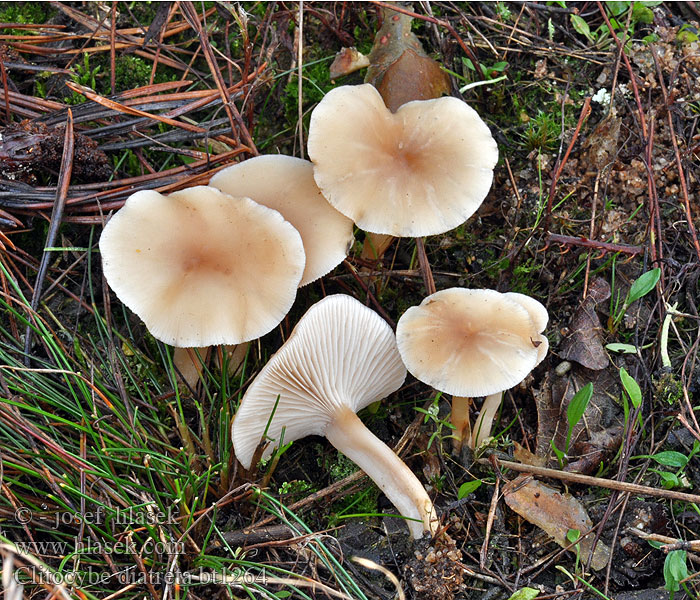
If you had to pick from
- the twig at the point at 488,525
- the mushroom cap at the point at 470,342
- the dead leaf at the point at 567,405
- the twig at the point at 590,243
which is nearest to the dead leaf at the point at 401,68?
the twig at the point at 590,243

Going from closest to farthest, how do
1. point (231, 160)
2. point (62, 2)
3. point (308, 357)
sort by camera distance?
point (308, 357) → point (231, 160) → point (62, 2)

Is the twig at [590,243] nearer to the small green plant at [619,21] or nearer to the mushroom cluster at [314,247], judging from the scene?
the mushroom cluster at [314,247]

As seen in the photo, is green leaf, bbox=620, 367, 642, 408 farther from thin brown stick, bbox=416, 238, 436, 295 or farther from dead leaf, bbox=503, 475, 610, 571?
thin brown stick, bbox=416, 238, 436, 295

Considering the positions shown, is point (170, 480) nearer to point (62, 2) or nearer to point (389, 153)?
point (389, 153)

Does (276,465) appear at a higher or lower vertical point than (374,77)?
lower

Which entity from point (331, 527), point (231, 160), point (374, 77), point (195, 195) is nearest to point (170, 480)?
point (331, 527)
